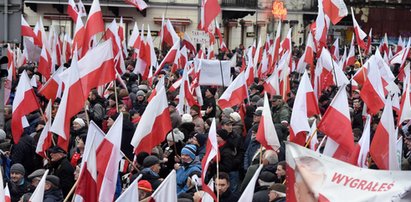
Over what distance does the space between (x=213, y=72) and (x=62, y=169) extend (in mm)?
7144

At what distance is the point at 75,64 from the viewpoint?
11172mm

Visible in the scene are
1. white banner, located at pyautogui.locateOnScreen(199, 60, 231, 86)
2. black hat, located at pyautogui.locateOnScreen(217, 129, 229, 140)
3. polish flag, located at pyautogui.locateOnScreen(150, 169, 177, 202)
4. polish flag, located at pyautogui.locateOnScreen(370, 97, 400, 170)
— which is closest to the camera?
polish flag, located at pyautogui.locateOnScreen(150, 169, 177, 202)

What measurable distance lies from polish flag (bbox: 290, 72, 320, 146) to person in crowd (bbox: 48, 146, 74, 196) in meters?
2.49

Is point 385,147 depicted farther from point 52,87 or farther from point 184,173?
point 52,87

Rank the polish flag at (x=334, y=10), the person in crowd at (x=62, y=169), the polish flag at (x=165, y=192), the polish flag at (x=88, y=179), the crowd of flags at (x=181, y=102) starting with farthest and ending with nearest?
the polish flag at (x=334, y=10) → the person in crowd at (x=62, y=169) → the crowd of flags at (x=181, y=102) → the polish flag at (x=88, y=179) → the polish flag at (x=165, y=192)

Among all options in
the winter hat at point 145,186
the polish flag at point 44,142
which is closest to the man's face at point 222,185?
the winter hat at point 145,186

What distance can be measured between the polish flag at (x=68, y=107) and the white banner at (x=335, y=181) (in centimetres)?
433

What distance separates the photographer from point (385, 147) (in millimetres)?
9078

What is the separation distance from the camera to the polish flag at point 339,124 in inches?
377

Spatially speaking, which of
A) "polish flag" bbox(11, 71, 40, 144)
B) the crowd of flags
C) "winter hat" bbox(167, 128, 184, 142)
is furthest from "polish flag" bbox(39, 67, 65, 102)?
"winter hat" bbox(167, 128, 184, 142)

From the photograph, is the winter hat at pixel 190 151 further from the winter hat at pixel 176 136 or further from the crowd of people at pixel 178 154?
the winter hat at pixel 176 136

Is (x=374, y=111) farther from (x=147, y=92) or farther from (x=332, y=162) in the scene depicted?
(x=332, y=162)

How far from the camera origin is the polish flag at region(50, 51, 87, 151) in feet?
34.9

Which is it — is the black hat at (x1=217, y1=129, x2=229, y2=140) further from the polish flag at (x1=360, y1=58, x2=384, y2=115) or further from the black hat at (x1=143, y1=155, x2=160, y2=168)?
the polish flag at (x1=360, y1=58, x2=384, y2=115)
